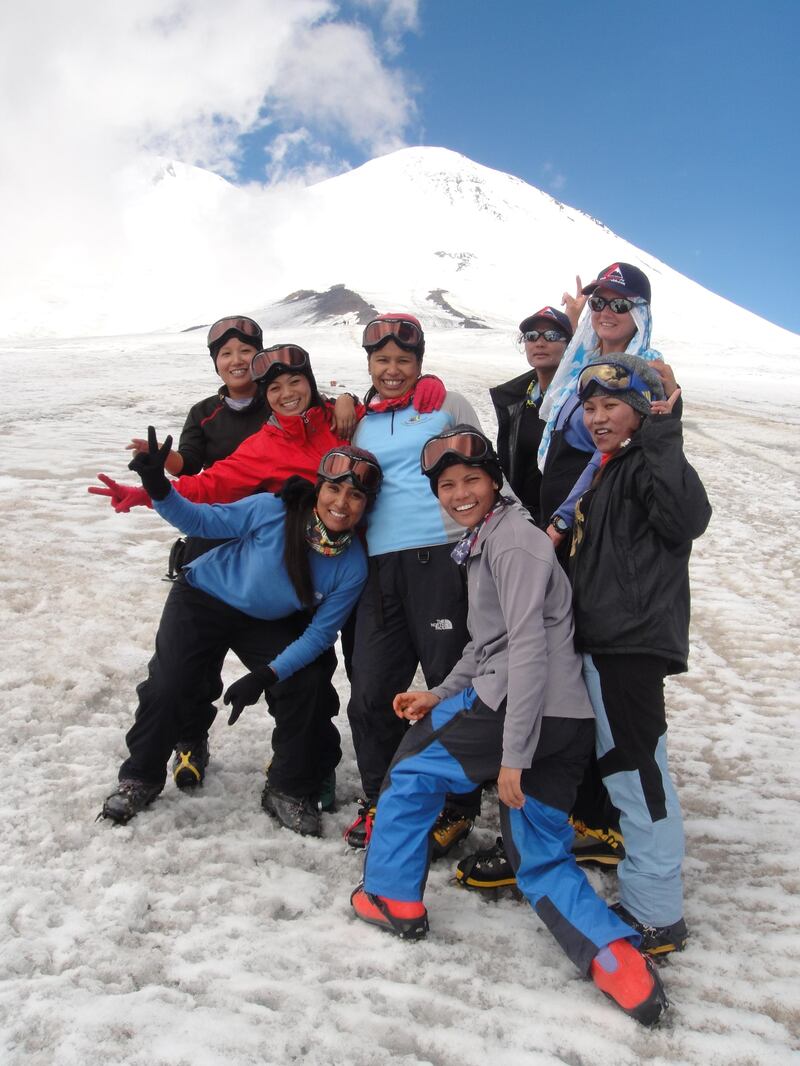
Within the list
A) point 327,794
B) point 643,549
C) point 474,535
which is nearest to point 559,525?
point 474,535

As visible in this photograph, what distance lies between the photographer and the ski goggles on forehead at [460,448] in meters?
2.80

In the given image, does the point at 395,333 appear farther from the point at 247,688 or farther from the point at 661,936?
the point at 661,936

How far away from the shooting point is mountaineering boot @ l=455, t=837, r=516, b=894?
302cm

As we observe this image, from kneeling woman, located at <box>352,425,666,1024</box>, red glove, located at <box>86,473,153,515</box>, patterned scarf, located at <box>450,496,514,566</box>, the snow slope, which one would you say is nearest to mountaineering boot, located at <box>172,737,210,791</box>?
kneeling woman, located at <box>352,425,666,1024</box>

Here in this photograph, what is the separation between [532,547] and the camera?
2631mm

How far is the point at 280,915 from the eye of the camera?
2.78 meters

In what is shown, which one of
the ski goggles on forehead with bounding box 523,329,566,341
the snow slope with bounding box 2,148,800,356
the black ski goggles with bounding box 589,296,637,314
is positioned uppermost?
the snow slope with bounding box 2,148,800,356

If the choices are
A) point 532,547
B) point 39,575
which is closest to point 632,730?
point 532,547

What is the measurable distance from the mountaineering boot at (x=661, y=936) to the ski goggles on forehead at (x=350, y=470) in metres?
1.92

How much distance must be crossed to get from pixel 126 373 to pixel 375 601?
2032 centimetres

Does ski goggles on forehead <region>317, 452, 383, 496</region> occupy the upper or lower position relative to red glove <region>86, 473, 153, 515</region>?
upper

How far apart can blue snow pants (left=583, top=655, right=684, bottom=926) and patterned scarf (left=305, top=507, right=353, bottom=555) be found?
4.10 feet

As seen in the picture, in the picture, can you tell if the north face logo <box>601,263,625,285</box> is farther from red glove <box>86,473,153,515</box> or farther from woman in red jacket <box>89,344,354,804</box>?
red glove <box>86,473,153,515</box>

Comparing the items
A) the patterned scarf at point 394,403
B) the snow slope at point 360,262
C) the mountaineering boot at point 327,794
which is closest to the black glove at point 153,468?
the patterned scarf at point 394,403
